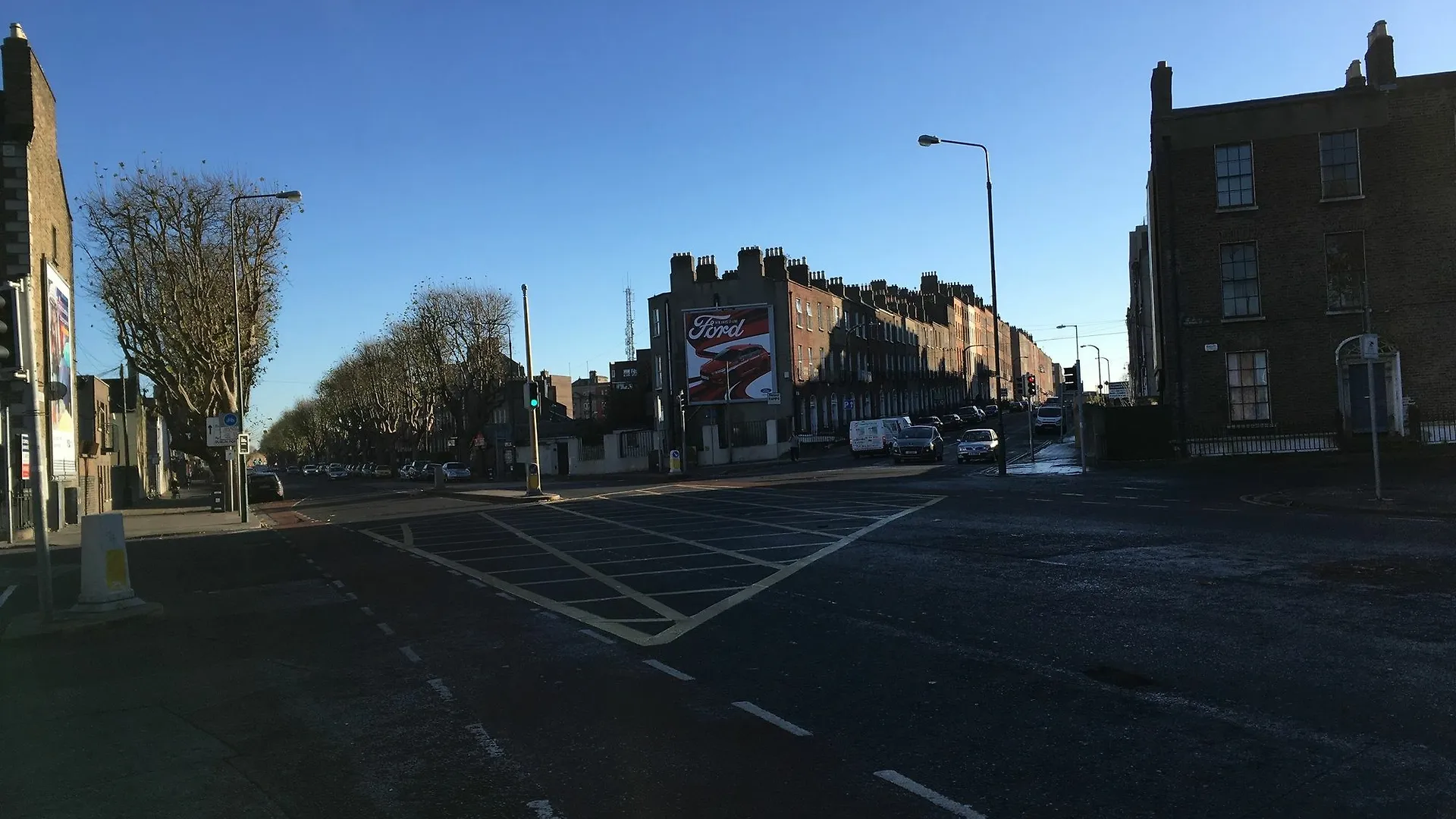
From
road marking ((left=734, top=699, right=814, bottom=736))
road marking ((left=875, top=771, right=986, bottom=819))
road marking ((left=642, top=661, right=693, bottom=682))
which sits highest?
road marking ((left=875, top=771, right=986, bottom=819))

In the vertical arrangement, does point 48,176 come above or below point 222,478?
above

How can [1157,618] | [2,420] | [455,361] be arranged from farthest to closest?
[455,361]
[2,420]
[1157,618]

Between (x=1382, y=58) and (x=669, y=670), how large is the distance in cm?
3621

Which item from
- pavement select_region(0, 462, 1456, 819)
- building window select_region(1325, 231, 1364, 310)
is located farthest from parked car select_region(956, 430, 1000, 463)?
pavement select_region(0, 462, 1456, 819)

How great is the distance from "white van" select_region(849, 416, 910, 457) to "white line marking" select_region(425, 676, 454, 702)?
47.3m

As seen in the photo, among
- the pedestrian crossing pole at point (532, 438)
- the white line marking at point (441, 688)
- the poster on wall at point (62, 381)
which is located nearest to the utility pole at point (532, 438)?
the pedestrian crossing pole at point (532, 438)

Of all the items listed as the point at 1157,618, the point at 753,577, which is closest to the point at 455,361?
the point at 753,577

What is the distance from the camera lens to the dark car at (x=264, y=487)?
1887 inches

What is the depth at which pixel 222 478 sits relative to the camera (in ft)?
144

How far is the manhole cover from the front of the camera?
7363mm

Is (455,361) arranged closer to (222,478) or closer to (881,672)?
(222,478)

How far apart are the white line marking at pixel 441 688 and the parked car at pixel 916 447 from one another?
129ft

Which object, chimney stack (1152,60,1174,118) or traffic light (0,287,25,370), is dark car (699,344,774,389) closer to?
chimney stack (1152,60,1174,118)

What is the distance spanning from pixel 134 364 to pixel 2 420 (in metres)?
16.0
